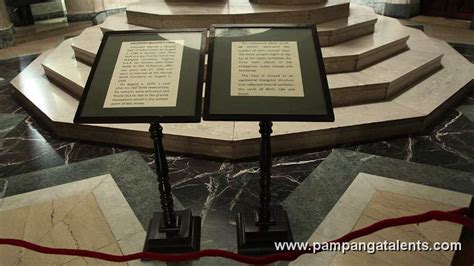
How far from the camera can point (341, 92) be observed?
3.69 metres

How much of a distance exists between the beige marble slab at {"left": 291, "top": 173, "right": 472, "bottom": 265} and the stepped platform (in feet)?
2.51

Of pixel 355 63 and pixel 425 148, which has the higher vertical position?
pixel 355 63

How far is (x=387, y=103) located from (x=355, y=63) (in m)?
0.58

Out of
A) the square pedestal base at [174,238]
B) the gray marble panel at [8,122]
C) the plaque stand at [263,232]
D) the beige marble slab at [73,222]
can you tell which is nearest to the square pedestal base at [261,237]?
the plaque stand at [263,232]

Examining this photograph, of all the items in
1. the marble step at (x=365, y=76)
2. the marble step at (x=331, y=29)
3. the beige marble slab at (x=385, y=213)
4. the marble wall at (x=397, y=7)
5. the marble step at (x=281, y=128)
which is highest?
the marble step at (x=331, y=29)

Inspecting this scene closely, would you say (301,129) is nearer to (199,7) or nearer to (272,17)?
(272,17)

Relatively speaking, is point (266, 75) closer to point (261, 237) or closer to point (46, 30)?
point (261, 237)

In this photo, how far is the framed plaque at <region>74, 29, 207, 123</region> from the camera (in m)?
1.78

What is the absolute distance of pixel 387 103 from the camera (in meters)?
3.77

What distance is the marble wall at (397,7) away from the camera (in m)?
7.43

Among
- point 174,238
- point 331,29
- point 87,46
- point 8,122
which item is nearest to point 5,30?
point 87,46

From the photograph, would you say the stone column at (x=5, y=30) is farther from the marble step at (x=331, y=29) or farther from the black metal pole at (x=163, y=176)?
the black metal pole at (x=163, y=176)

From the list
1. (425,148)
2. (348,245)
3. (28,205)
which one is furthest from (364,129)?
(28,205)

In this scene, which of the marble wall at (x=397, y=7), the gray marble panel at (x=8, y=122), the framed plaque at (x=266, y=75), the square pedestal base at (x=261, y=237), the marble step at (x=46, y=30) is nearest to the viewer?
the framed plaque at (x=266, y=75)
